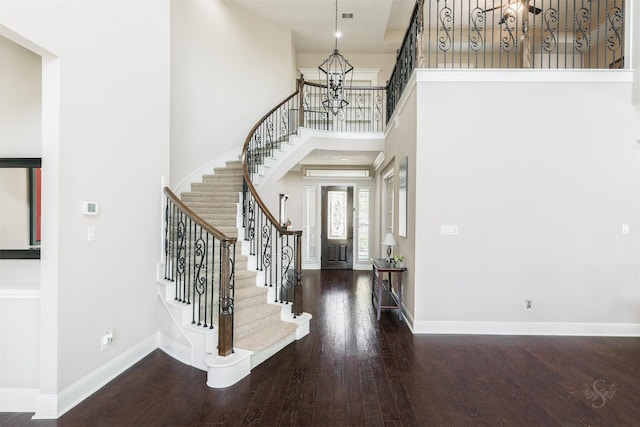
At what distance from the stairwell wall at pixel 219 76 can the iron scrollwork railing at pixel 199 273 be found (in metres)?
2.31

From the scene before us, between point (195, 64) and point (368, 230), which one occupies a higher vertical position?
point (195, 64)

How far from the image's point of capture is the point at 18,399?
2.39m

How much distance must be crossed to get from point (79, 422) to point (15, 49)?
9.46 ft

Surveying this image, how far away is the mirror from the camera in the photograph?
2473mm

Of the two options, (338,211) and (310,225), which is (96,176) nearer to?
(310,225)

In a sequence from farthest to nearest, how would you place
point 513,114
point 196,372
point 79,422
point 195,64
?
point 195,64 → point 513,114 → point 196,372 → point 79,422

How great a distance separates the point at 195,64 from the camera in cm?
612

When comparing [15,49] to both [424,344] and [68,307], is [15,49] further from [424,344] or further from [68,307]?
[424,344]

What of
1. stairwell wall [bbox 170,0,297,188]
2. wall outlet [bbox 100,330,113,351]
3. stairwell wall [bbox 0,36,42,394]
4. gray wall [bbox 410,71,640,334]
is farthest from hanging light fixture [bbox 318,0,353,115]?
wall outlet [bbox 100,330,113,351]

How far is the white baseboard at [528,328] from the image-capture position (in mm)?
3906

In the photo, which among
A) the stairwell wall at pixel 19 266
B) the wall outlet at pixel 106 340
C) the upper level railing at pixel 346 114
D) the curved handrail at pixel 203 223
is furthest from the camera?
the upper level railing at pixel 346 114

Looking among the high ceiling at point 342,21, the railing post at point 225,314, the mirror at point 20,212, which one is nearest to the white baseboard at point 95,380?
the railing post at point 225,314

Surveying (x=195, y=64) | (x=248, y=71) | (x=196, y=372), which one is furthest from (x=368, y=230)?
(x=196, y=372)

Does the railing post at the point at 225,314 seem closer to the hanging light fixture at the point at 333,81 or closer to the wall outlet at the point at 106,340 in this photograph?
the wall outlet at the point at 106,340
